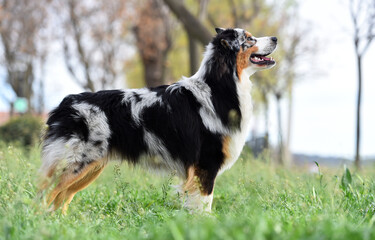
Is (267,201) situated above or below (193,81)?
below

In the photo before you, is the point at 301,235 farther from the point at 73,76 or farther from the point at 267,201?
the point at 73,76

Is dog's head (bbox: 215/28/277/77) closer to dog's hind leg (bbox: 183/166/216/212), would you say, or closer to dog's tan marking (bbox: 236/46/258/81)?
dog's tan marking (bbox: 236/46/258/81)

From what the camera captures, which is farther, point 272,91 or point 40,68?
point 40,68

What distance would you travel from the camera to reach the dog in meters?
4.32


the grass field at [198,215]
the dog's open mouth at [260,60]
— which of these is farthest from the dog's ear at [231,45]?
the grass field at [198,215]

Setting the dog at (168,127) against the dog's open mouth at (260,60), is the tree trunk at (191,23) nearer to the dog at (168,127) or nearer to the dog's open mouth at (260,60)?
the dog's open mouth at (260,60)

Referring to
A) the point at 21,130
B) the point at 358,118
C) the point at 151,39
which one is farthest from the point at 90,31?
the point at 358,118

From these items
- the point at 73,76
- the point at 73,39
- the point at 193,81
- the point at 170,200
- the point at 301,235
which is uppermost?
the point at 73,39

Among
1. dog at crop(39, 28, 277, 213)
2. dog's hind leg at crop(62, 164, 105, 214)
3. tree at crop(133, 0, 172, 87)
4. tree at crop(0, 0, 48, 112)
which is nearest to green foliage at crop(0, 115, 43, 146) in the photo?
tree at crop(0, 0, 48, 112)

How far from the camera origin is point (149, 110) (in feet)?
15.0

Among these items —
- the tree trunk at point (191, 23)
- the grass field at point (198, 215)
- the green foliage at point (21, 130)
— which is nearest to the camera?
the grass field at point (198, 215)

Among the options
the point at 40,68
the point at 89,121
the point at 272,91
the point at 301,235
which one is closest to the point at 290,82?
the point at 272,91

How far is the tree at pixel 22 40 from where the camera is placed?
17594mm

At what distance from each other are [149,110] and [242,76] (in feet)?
4.20
